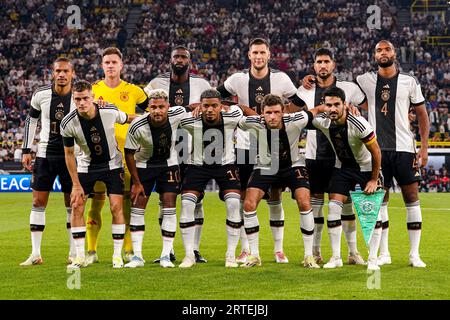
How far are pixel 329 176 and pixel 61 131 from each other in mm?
3113

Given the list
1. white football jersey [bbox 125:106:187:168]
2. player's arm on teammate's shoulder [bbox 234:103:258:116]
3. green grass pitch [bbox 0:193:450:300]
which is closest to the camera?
green grass pitch [bbox 0:193:450:300]

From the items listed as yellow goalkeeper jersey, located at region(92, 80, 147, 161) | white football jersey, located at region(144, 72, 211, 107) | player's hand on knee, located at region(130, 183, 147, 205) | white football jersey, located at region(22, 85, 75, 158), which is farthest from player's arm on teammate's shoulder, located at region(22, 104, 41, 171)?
player's hand on knee, located at region(130, 183, 147, 205)

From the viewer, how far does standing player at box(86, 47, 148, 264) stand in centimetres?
961

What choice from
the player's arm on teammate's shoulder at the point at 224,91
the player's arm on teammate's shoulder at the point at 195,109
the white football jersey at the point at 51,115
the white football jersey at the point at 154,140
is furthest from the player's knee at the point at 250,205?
the white football jersey at the point at 51,115

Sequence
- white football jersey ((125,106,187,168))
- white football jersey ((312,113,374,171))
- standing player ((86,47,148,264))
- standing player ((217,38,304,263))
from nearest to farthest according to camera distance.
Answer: white football jersey ((312,113,374,171)) < white football jersey ((125,106,187,168)) < standing player ((217,38,304,263)) < standing player ((86,47,148,264))

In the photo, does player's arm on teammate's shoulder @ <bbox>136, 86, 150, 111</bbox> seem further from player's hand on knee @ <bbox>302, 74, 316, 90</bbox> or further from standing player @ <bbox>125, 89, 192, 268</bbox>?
player's hand on knee @ <bbox>302, 74, 316, 90</bbox>

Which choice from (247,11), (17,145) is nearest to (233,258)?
(17,145)

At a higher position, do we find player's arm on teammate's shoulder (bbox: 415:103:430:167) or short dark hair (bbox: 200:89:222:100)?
short dark hair (bbox: 200:89:222:100)

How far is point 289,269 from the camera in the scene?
870cm

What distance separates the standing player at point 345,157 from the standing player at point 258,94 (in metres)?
0.74

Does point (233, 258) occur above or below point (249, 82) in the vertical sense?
below

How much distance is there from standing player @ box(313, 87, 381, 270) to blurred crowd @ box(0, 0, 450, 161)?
23870 mm

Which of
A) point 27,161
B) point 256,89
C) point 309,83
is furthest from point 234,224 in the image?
point 27,161

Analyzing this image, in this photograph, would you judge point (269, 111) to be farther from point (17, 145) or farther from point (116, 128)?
point (17, 145)
